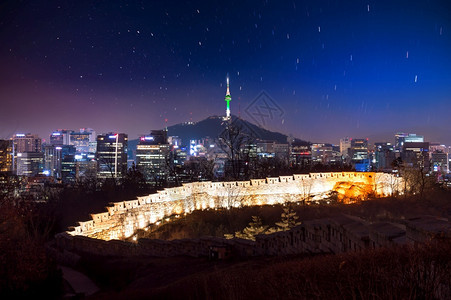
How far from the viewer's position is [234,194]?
29.0 m

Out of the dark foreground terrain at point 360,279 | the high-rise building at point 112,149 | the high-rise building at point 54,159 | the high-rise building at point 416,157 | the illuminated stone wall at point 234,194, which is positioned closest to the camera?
the dark foreground terrain at point 360,279

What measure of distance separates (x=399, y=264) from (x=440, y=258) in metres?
0.44

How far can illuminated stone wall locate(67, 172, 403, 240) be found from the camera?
21234 millimetres

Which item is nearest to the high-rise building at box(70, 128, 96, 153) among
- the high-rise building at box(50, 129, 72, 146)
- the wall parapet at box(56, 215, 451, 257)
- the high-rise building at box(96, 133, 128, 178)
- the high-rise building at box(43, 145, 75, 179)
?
the high-rise building at box(50, 129, 72, 146)

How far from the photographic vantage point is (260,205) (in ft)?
94.3

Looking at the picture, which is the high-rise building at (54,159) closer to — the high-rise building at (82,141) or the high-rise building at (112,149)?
the high-rise building at (112,149)

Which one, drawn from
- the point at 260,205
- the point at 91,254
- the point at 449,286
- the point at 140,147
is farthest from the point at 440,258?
the point at 140,147

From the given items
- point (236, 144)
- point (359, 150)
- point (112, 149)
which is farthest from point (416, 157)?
point (359, 150)

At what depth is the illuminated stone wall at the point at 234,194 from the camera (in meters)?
21.2

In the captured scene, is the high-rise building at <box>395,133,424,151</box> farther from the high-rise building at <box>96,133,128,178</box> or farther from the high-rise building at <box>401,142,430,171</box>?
the high-rise building at <box>96,133,128,178</box>

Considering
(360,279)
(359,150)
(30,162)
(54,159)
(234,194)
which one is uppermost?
(359,150)

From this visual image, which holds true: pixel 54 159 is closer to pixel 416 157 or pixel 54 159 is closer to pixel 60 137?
pixel 60 137

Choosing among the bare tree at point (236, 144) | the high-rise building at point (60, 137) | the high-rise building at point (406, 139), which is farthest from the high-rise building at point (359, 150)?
the high-rise building at point (60, 137)

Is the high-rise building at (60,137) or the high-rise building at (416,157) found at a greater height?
the high-rise building at (60,137)
